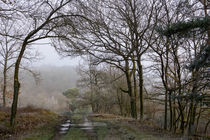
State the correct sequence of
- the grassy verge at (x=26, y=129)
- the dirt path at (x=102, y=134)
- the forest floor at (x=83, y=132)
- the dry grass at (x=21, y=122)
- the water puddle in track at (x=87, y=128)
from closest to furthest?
the dirt path at (x=102, y=134) → the forest floor at (x=83, y=132) → the grassy verge at (x=26, y=129) → the water puddle in track at (x=87, y=128) → the dry grass at (x=21, y=122)

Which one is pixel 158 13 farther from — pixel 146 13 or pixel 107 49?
pixel 107 49

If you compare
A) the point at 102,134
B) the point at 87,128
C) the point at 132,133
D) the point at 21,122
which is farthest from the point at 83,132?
the point at 21,122

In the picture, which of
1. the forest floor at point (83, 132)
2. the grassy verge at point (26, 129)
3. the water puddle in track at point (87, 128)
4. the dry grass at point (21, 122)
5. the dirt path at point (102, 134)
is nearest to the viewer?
the dirt path at point (102, 134)

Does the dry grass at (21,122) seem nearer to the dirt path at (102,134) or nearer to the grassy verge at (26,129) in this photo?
the grassy verge at (26,129)

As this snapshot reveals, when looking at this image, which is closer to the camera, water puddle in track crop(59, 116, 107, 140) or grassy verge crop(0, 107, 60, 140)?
grassy verge crop(0, 107, 60, 140)

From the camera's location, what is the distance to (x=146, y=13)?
1559cm

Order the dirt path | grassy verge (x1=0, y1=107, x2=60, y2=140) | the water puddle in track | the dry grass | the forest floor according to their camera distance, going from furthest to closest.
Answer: the dry grass → the water puddle in track → grassy verge (x1=0, y1=107, x2=60, y2=140) → the forest floor → the dirt path

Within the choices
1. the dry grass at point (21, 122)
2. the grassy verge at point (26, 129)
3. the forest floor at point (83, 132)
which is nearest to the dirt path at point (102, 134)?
the forest floor at point (83, 132)

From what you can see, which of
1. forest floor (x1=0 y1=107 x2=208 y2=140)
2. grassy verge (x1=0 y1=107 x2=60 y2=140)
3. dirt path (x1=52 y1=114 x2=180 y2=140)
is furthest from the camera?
grassy verge (x1=0 y1=107 x2=60 y2=140)

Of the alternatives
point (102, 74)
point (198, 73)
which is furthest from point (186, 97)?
point (102, 74)

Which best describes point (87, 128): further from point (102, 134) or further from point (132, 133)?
point (132, 133)

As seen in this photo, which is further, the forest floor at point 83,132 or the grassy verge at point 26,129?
the grassy verge at point 26,129

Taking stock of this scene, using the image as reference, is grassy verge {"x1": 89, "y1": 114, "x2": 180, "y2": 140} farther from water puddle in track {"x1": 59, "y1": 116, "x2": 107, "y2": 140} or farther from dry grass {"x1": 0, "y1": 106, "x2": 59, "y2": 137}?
dry grass {"x1": 0, "y1": 106, "x2": 59, "y2": 137}

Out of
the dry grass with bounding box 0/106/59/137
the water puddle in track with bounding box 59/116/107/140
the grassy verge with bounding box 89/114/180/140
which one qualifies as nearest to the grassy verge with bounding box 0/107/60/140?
the dry grass with bounding box 0/106/59/137
